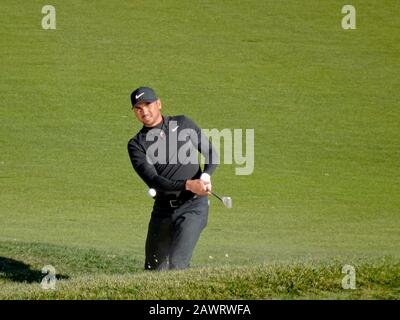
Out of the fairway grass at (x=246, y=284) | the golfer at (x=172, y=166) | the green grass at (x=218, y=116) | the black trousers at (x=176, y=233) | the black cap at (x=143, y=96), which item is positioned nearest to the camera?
the fairway grass at (x=246, y=284)

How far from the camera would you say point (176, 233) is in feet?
36.5

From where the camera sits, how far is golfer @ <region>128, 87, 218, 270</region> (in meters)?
10.9

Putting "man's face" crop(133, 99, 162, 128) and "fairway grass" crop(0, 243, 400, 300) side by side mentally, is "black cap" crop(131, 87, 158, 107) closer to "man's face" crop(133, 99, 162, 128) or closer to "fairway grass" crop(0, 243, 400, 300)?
"man's face" crop(133, 99, 162, 128)

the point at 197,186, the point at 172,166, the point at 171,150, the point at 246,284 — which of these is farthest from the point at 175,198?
the point at 246,284

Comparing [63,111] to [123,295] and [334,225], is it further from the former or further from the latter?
[123,295]

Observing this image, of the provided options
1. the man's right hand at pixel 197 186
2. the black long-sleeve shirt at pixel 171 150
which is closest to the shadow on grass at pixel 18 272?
the black long-sleeve shirt at pixel 171 150

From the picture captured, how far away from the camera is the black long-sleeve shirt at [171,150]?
36.0 feet

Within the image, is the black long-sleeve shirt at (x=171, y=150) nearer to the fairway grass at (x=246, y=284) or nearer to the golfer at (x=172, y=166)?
the golfer at (x=172, y=166)

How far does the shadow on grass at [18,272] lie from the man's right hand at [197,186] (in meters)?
3.30

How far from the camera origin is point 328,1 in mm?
34531

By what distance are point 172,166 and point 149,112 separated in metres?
0.62

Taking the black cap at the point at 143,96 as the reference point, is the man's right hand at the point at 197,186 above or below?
below
